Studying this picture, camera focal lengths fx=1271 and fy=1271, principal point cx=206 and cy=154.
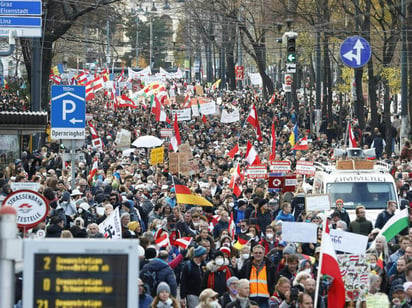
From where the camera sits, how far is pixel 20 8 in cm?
2316

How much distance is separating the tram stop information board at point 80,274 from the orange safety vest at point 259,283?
7128mm

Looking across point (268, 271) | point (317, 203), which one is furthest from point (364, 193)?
point (268, 271)

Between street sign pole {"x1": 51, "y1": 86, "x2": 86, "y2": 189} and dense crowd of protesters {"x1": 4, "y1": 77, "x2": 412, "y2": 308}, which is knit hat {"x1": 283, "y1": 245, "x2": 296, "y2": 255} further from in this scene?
street sign pole {"x1": 51, "y1": 86, "x2": 86, "y2": 189}

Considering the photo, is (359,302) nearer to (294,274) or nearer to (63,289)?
(294,274)

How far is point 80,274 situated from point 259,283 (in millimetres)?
7333

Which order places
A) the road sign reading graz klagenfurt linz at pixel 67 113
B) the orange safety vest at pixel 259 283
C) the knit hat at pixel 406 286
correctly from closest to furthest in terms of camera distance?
the knit hat at pixel 406 286 < the orange safety vest at pixel 259 283 < the road sign reading graz klagenfurt linz at pixel 67 113

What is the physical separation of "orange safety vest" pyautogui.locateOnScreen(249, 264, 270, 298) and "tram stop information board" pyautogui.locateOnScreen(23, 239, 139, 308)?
23.4 feet

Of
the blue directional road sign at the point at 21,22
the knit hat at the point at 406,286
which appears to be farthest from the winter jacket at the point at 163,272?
the blue directional road sign at the point at 21,22

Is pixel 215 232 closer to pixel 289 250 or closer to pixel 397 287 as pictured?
pixel 289 250

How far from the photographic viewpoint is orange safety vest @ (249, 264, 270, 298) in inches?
558

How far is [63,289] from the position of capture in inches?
279

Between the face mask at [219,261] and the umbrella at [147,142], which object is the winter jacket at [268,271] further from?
the umbrella at [147,142]

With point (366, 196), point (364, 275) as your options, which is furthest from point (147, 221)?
point (364, 275)

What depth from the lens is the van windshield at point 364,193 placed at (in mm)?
21938
